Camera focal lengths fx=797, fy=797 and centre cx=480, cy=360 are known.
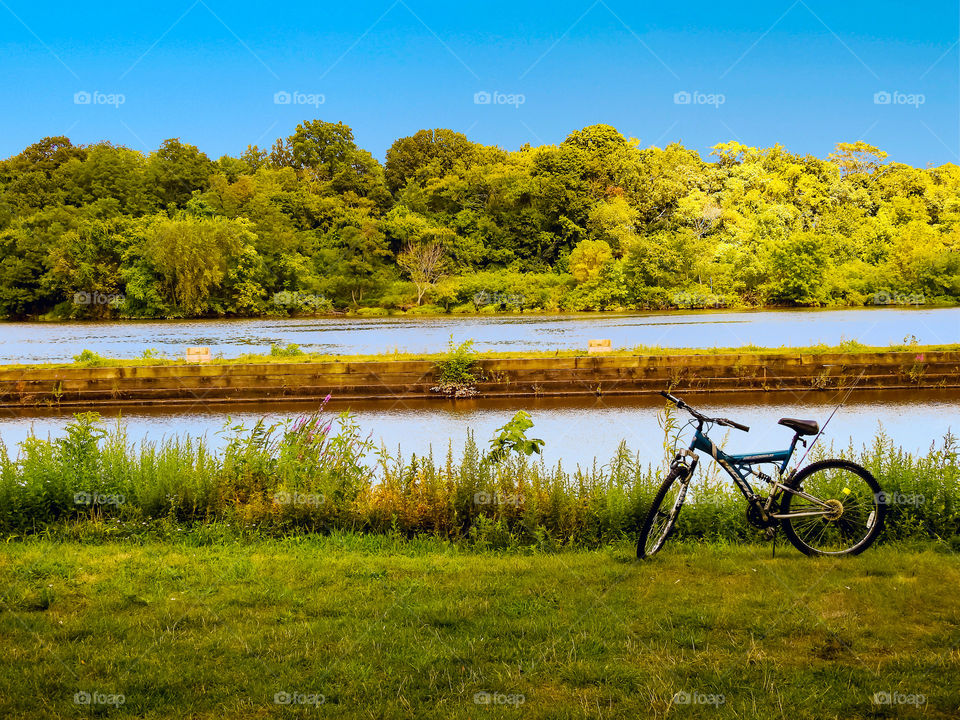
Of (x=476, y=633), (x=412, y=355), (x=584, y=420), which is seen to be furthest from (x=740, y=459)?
(x=412, y=355)

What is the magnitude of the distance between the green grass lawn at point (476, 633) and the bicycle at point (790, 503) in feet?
0.71

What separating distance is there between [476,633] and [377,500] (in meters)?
2.65

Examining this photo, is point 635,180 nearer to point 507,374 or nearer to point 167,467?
point 507,374

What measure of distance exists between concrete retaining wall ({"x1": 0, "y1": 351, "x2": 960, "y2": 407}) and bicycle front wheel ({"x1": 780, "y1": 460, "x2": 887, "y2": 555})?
48.3 feet

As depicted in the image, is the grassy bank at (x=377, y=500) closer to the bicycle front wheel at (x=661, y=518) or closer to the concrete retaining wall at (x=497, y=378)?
the bicycle front wheel at (x=661, y=518)

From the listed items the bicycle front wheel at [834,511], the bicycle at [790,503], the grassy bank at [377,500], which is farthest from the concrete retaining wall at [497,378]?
the bicycle at [790,503]

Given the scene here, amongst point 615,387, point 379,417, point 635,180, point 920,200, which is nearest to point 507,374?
point 615,387

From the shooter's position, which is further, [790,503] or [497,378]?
[497,378]

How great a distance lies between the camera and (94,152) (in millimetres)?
76438

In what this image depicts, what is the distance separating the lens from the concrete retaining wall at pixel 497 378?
20.8 meters

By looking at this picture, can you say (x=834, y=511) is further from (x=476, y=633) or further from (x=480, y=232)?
(x=480, y=232)

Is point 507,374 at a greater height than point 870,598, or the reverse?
point 507,374

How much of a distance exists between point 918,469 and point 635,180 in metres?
66.7

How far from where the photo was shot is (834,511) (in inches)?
231
